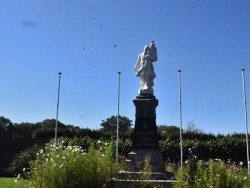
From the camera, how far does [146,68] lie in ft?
59.2

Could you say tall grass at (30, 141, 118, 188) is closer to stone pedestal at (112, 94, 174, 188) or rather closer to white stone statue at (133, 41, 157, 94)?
stone pedestal at (112, 94, 174, 188)

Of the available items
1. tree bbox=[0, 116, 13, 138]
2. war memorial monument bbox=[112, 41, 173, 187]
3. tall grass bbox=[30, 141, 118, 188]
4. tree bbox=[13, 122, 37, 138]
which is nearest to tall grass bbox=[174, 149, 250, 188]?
tall grass bbox=[30, 141, 118, 188]

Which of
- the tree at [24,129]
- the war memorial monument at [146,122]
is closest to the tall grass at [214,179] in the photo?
the war memorial monument at [146,122]

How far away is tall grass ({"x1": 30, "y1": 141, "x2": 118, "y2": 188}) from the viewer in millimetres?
9781

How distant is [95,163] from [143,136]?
6.74 meters

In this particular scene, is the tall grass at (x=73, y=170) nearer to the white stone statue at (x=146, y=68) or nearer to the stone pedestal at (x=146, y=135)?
the stone pedestal at (x=146, y=135)

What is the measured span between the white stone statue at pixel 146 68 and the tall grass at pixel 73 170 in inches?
299

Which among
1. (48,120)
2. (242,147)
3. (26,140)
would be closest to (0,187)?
(242,147)

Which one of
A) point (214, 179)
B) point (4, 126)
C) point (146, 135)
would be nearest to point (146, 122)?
point (146, 135)

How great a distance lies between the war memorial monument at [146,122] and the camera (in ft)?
52.9

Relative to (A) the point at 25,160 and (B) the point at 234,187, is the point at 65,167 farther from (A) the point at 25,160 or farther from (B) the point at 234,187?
(A) the point at 25,160

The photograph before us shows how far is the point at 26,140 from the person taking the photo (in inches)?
1412

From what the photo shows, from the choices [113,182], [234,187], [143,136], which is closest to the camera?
[234,187]

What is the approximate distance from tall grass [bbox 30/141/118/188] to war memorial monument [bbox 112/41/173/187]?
517cm
